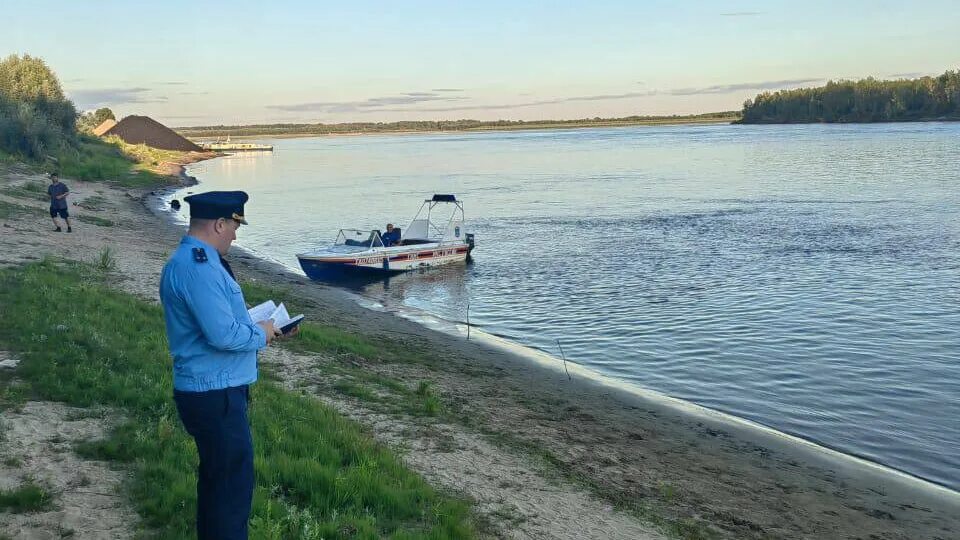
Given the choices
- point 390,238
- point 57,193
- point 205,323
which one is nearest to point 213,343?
point 205,323

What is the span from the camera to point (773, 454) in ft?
36.1

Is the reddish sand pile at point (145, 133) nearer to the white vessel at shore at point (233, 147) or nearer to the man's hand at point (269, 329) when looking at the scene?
the white vessel at shore at point (233, 147)

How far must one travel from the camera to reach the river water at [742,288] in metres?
13.8

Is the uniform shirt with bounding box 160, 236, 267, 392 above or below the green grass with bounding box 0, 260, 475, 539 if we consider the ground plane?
above

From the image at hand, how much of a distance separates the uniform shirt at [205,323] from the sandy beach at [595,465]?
226cm

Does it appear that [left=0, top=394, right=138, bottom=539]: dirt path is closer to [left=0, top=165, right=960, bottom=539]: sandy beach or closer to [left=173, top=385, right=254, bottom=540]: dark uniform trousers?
[left=0, top=165, right=960, bottom=539]: sandy beach

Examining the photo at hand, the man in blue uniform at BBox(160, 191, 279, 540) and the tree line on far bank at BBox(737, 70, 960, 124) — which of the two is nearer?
the man in blue uniform at BBox(160, 191, 279, 540)

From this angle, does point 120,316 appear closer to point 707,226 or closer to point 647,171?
point 707,226

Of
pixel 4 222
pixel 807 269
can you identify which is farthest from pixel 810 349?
pixel 4 222

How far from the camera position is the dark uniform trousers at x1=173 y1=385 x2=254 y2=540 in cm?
440

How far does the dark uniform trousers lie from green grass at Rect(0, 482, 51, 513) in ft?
6.57

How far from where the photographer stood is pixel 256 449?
739 cm

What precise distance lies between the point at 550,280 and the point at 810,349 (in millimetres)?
10709

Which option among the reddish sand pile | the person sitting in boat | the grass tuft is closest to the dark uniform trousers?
the grass tuft
